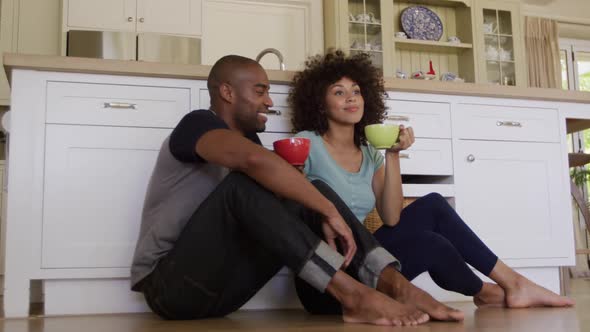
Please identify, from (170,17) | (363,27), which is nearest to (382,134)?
(170,17)

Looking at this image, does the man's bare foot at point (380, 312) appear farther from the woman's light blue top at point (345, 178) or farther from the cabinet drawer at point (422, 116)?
the cabinet drawer at point (422, 116)

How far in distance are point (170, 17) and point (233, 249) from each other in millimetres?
3296

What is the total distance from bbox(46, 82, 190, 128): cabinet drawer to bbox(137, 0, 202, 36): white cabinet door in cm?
248

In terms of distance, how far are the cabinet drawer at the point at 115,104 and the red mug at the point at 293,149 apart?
0.66m

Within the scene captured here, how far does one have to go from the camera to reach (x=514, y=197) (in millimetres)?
2461

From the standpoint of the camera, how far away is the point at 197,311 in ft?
5.28

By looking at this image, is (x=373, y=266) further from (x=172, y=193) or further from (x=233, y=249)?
(x=172, y=193)

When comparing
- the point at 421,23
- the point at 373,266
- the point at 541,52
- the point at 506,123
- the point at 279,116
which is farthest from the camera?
the point at 541,52

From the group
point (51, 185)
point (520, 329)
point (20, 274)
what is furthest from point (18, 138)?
point (520, 329)

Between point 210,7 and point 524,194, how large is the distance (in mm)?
2932

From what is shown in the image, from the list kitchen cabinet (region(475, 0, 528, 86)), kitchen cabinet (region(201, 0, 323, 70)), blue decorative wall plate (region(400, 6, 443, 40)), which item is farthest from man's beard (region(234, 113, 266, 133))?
kitchen cabinet (region(475, 0, 528, 86))

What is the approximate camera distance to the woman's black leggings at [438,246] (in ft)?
5.52

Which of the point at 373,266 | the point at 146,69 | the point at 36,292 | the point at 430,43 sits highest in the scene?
the point at 430,43

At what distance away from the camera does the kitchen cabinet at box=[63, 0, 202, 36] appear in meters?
4.28
